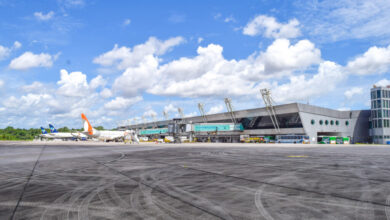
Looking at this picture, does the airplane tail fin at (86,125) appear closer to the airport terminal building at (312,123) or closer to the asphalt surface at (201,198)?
the airport terminal building at (312,123)

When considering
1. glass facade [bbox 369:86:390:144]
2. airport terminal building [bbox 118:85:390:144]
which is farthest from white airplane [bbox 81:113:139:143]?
glass facade [bbox 369:86:390:144]

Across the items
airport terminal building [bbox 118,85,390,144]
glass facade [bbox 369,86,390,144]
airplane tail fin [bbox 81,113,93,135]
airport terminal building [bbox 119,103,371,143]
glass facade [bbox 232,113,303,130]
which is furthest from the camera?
airplane tail fin [bbox 81,113,93,135]

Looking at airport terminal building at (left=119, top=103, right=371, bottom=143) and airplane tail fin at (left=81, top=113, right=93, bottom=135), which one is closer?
airport terminal building at (left=119, top=103, right=371, bottom=143)

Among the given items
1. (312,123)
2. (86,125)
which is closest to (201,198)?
(312,123)

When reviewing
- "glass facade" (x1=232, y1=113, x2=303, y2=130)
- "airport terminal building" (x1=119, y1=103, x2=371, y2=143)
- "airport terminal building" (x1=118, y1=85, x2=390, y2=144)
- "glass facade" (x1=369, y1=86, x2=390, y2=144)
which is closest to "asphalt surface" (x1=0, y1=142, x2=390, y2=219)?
"airport terminal building" (x1=119, y1=103, x2=371, y2=143)

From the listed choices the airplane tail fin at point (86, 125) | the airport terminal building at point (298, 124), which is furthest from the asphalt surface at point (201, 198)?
the airplane tail fin at point (86, 125)

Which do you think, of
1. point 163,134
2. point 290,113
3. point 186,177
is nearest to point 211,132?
point 290,113

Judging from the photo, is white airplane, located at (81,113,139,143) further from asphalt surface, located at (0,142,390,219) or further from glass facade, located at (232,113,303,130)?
asphalt surface, located at (0,142,390,219)

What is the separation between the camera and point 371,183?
11.5 metres

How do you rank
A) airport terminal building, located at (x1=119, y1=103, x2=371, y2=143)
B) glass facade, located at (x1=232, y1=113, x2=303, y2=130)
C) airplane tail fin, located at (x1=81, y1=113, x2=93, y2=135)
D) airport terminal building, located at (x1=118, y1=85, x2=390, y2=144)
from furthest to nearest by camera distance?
1. airplane tail fin, located at (x1=81, y1=113, x2=93, y2=135)
2. glass facade, located at (x1=232, y1=113, x2=303, y2=130)
3. airport terminal building, located at (x1=119, y1=103, x2=371, y2=143)
4. airport terminal building, located at (x1=118, y1=85, x2=390, y2=144)

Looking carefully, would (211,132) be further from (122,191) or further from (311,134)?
(122,191)

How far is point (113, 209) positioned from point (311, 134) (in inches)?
3572

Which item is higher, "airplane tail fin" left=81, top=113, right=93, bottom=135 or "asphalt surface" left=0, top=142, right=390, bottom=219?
"airplane tail fin" left=81, top=113, right=93, bottom=135

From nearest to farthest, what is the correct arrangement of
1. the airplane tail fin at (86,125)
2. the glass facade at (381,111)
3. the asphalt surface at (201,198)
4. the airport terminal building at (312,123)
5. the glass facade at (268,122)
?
the asphalt surface at (201,198), the glass facade at (381,111), the airport terminal building at (312,123), the glass facade at (268,122), the airplane tail fin at (86,125)
